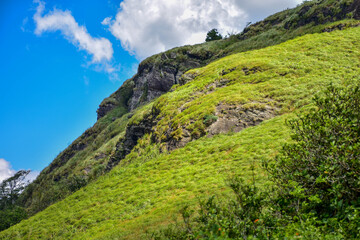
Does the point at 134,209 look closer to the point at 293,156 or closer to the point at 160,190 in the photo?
the point at 160,190

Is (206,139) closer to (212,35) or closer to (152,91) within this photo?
(152,91)

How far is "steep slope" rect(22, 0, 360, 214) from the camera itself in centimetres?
3453

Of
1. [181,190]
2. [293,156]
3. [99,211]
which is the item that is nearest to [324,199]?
[293,156]

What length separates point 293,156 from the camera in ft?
17.3

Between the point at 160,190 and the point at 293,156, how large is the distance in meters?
11.4

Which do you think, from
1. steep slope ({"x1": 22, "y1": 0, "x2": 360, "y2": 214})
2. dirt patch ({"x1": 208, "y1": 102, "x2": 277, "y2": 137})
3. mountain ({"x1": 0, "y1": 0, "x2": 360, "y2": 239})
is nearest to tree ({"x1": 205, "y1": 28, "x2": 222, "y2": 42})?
steep slope ({"x1": 22, "y1": 0, "x2": 360, "y2": 214})

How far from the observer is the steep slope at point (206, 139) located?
43.3 ft

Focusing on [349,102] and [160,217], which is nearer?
[349,102]

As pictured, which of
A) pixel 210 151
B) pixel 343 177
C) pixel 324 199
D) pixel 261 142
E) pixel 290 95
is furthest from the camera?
pixel 290 95

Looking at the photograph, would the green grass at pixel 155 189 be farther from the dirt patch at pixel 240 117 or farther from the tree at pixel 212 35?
the tree at pixel 212 35

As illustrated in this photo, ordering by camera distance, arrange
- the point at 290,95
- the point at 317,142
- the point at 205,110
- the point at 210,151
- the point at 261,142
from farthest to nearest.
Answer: the point at 205,110
the point at 290,95
the point at 210,151
the point at 261,142
the point at 317,142

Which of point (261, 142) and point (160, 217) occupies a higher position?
point (261, 142)

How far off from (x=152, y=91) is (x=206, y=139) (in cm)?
5017

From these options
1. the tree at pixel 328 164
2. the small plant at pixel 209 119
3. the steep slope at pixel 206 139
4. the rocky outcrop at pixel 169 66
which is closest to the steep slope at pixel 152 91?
the rocky outcrop at pixel 169 66
